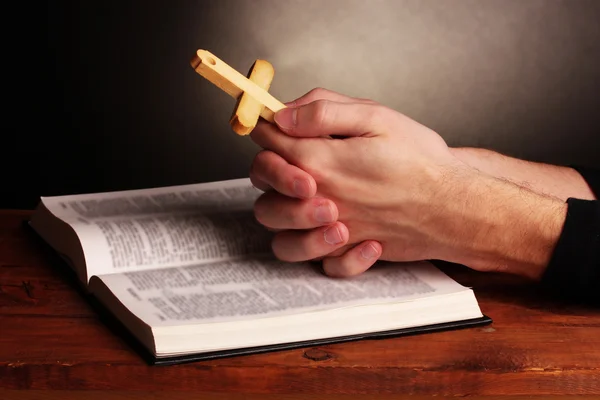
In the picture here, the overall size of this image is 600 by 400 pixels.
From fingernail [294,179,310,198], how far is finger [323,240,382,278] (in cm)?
9

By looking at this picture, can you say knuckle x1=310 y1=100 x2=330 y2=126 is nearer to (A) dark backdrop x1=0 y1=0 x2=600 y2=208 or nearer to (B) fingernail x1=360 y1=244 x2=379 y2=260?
(B) fingernail x1=360 y1=244 x2=379 y2=260

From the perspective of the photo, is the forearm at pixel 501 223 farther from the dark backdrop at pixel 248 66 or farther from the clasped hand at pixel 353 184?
the dark backdrop at pixel 248 66

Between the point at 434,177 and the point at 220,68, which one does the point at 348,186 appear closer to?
the point at 434,177

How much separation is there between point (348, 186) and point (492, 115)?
0.76 m

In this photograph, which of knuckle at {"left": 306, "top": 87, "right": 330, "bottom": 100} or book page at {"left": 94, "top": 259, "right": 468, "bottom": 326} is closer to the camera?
book page at {"left": 94, "top": 259, "right": 468, "bottom": 326}

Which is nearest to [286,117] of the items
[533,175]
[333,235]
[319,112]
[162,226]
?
[319,112]

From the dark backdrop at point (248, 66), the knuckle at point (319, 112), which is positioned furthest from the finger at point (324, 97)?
the dark backdrop at point (248, 66)

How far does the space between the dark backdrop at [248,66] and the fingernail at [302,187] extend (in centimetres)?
68

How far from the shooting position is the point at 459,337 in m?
0.99

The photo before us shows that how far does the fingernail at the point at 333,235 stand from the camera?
3.54 feet

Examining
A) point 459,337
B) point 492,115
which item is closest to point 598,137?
point 492,115

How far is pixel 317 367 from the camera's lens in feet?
2.97

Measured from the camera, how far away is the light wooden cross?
96cm

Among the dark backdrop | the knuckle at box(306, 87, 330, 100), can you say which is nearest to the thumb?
the knuckle at box(306, 87, 330, 100)
